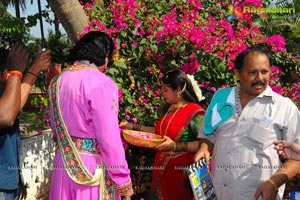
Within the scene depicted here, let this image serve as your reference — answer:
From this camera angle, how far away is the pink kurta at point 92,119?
254 centimetres

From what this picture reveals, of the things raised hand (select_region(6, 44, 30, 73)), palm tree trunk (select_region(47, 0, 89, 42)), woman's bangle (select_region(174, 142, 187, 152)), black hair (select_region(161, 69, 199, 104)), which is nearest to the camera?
raised hand (select_region(6, 44, 30, 73))

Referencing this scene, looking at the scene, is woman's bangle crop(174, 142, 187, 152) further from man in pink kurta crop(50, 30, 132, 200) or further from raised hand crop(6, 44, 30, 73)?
raised hand crop(6, 44, 30, 73)

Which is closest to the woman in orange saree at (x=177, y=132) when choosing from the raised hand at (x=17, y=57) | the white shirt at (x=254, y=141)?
the white shirt at (x=254, y=141)

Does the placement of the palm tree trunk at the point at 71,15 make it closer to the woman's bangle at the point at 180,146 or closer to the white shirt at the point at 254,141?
the woman's bangle at the point at 180,146

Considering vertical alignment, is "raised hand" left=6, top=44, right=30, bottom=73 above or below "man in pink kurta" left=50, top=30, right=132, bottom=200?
above

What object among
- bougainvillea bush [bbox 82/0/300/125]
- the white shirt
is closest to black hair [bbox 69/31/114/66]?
the white shirt

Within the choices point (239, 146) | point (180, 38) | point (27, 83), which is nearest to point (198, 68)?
point (180, 38)

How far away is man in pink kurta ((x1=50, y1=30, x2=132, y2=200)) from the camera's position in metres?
2.54

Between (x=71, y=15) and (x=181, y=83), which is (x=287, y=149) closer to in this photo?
(x=181, y=83)

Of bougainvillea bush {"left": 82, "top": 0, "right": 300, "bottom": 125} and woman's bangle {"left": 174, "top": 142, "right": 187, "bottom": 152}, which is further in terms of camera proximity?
bougainvillea bush {"left": 82, "top": 0, "right": 300, "bottom": 125}

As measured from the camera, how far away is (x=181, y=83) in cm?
376

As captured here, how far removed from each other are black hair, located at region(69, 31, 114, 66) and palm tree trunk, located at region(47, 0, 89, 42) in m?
1.73

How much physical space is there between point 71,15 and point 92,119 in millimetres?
2204

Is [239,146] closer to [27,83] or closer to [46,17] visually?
[27,83]
